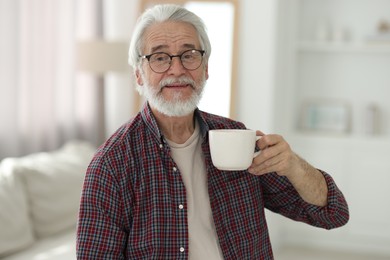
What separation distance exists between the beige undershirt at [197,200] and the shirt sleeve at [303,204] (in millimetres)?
186

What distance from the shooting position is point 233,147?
126 centimetres

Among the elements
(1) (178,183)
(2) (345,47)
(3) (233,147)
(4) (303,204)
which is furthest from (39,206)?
(2) (345,47)

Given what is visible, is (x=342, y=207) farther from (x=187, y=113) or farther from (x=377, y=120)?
(x=377, y=120)

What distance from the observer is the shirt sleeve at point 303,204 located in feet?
4.98

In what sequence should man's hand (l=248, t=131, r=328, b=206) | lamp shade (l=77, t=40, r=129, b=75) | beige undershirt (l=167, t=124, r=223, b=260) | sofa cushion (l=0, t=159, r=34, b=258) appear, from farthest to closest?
lamp shade (l=77, t=40, r=129, b=75) → sofa cushion (l=0, t=159, r=34, b=258) → beige undershirt (l=167, t=124, r=223, b=260) → man's hand (l=248, t=131, r=328, b=206)

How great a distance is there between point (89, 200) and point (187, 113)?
1.16 ft

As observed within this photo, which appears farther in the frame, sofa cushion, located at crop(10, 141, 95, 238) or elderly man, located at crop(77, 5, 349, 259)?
sofa cushion, located at crop(10, 141, 95, 238)

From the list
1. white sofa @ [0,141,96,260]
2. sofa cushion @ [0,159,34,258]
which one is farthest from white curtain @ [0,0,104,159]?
sofa cushion @ [0,159,34,258]

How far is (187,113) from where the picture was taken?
5.08 feet

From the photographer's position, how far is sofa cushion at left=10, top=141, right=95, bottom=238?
2613 mm

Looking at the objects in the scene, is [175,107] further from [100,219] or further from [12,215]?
[12,215]

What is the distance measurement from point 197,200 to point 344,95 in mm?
3122

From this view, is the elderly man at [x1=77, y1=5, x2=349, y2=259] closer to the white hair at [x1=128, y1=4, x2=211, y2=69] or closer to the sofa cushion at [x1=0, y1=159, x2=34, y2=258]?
the white hair at [x1=128, y1=4, x2=211, y2=69]

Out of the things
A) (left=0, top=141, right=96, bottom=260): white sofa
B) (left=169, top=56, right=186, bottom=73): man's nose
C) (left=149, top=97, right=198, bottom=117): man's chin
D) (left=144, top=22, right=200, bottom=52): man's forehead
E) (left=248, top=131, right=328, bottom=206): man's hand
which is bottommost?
(left=0, top=141, right=96, bottom=260): white sofa
